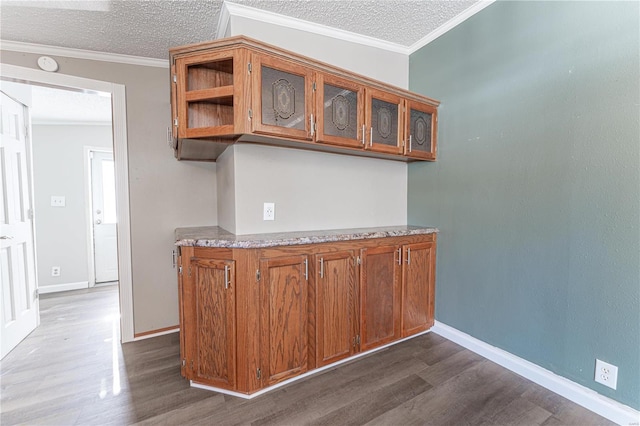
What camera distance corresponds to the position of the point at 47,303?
125 inches

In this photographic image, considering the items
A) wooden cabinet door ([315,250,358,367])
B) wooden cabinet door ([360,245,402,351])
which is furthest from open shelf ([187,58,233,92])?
wooden cabinet door ([360,245,402,351])

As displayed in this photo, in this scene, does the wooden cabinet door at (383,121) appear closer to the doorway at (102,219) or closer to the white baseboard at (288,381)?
the white baseboard at (288,381)

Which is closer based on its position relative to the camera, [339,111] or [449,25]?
[339,111]

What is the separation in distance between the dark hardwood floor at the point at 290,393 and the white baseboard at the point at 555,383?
0.04 metres

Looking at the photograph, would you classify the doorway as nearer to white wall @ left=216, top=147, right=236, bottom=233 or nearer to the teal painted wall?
white wall @ left=216, top=147, right=236, bottom=233

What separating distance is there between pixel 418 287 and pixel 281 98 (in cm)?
184

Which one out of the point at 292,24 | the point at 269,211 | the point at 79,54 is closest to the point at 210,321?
the point at 269,211

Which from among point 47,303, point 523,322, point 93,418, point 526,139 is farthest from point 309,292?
point 47,303

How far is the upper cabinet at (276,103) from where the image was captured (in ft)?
4.91

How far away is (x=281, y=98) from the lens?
1.60 m

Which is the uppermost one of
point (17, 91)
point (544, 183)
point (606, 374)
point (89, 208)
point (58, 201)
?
point (17, 91)

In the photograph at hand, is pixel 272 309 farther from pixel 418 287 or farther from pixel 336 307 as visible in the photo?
pixel 418 287

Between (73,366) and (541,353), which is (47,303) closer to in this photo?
(73,366)

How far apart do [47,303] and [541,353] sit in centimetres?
496
